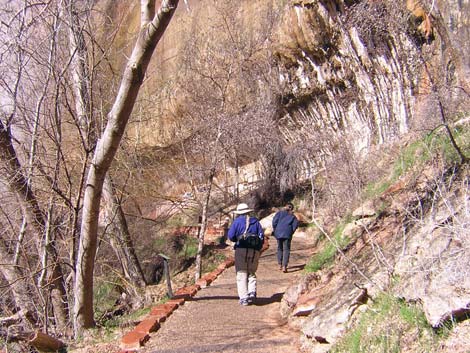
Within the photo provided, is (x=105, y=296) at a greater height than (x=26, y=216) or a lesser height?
lesser

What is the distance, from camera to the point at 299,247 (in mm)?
12797

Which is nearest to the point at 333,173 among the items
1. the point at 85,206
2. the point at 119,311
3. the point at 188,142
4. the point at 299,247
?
the point at 299,247

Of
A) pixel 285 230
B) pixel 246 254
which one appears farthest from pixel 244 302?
pixel 285 230

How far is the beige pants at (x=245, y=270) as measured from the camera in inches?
282

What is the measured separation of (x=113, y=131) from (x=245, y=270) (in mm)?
2913

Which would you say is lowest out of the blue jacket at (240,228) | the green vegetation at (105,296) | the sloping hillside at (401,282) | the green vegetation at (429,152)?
the green vegetation at (105,296)

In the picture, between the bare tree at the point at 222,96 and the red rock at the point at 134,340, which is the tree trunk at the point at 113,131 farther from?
the bare tree at the point at 222,96

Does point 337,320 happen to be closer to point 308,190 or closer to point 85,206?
point 85,206

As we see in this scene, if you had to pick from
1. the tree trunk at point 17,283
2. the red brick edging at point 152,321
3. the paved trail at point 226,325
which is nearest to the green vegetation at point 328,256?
the paved trail at point 226,325

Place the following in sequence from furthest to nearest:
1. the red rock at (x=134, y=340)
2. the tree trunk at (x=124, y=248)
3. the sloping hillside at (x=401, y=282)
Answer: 1. the tree trunk at (x=124, y=248)
2. the red rock at (x=134, y=340)
3. the sloping hillside at (x=401, y=282)

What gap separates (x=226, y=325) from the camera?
6211mm

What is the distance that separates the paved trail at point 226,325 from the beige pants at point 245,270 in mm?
256

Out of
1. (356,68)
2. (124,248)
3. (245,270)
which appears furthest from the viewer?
(356,68)

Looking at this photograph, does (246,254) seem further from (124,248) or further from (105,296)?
(105,296)
